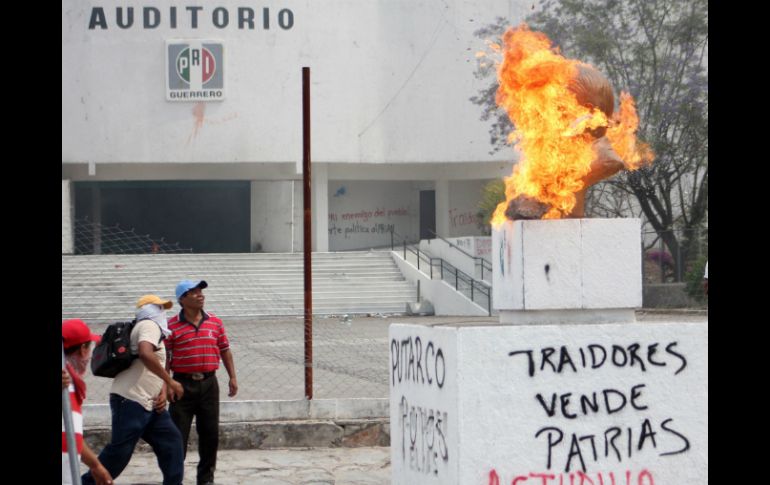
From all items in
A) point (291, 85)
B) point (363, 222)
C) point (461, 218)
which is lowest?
point (363, 222)

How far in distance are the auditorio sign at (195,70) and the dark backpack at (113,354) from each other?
90.3 feet

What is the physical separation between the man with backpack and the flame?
94.0 inches

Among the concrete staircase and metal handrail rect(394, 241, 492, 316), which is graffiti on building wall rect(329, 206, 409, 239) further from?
metal handrail rect(394, 241, 492, 316)

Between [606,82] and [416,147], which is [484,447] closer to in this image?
[606,82]

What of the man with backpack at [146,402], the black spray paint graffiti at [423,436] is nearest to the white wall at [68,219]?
the man with backpack at [146,402]

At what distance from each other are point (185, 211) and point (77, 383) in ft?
121

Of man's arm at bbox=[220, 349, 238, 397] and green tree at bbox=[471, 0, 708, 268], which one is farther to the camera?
green tree at bbox=[471, 0, 708, 268]

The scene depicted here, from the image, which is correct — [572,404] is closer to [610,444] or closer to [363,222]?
[610,444]

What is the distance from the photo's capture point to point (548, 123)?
7.62 metres

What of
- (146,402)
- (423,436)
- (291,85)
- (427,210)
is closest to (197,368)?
(146,402)

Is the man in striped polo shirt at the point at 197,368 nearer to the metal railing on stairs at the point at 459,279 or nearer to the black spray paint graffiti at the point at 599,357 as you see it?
the black spray paint graffiti at the point at 599,357

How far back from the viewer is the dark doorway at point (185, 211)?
137ft

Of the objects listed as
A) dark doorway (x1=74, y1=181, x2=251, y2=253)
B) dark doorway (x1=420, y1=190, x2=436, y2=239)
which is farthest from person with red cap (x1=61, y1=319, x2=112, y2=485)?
dark doorway (x1=420, y1=190, x2=436, y2=239)

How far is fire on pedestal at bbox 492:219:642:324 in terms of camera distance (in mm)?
7191
